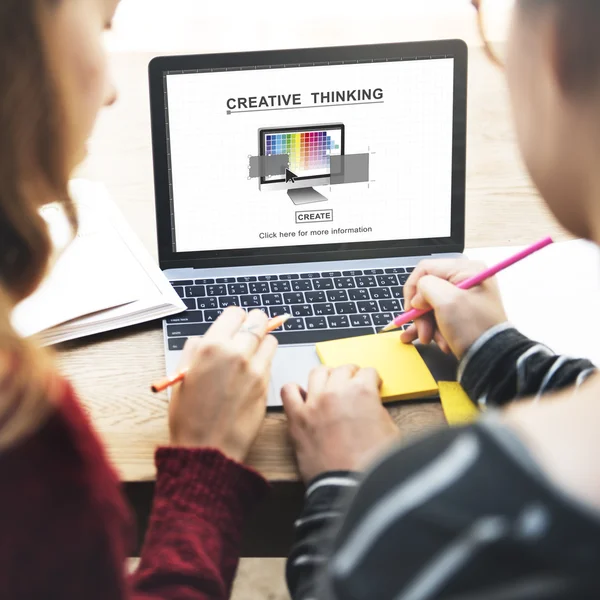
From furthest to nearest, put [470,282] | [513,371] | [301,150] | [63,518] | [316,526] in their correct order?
[301,150], [470,282], [513,371], [316,526], [63,518]

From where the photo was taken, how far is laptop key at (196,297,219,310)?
901 mm

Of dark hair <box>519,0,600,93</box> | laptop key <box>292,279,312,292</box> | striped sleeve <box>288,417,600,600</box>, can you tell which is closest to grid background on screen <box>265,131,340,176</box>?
laptop key <box>292,279,312,292</box>

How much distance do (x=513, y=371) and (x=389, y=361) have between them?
12 centimetres

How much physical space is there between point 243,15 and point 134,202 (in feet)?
2.24

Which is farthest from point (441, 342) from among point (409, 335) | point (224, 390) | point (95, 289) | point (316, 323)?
point (95, 289)

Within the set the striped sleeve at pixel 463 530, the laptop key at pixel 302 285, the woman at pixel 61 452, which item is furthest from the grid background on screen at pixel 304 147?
the striped sleeve at pixel 463 530

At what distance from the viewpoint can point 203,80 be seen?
0.93 metres

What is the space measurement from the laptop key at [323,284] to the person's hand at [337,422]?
188 mm

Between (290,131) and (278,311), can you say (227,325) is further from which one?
(290,131)

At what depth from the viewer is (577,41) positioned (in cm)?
47

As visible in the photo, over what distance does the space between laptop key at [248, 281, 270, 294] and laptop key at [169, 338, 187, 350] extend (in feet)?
0.39

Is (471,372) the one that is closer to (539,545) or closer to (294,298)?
(294,298)

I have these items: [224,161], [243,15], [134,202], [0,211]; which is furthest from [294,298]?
[243,15]

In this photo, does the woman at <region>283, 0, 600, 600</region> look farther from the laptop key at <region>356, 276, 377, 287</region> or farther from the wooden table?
the laptop key at <region>356, 276, 377, 287</region>
